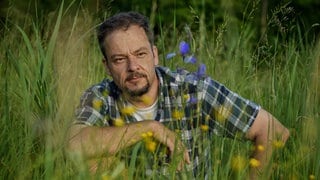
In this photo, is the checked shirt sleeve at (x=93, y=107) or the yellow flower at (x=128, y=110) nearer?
the yellow flower at (x=128, y=110)

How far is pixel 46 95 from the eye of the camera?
2.62 meters

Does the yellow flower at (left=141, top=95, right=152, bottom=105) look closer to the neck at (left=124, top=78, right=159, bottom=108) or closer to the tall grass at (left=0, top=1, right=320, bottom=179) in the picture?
the neck at (left=124, top=78, right=159, bottom=108)

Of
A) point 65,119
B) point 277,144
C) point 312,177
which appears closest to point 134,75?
point 277,144

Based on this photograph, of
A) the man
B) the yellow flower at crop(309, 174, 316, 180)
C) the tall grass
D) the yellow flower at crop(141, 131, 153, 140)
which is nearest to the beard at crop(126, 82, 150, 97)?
the man

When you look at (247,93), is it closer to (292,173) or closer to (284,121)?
(284,121)

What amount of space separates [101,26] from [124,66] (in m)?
0.24

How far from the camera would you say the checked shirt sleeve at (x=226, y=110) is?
282 centimetres

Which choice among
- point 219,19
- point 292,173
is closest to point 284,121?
point 292,173

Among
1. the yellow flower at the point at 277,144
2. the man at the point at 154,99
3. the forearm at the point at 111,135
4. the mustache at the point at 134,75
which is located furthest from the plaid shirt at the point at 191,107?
the yellow flower at the point at 277,144

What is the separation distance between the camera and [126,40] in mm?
2859

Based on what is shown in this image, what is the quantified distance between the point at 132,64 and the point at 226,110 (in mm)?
374

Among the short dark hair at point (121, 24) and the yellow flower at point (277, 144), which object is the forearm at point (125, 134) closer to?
the yellow flower at point (277, 144)

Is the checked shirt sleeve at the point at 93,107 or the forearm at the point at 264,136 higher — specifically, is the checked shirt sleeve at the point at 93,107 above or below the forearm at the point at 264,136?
above

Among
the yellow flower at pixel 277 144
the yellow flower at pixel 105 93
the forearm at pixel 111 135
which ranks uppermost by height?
the yellow flower at pixel 105 93
